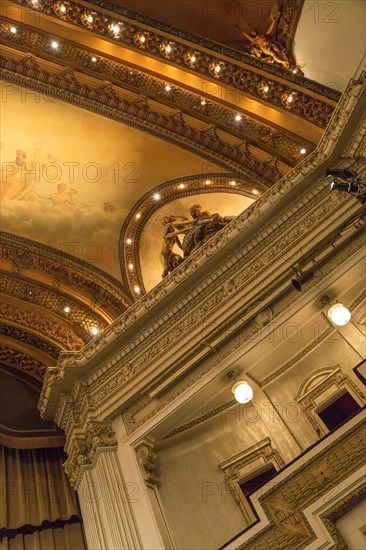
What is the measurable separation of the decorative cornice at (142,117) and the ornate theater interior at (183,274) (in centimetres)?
3

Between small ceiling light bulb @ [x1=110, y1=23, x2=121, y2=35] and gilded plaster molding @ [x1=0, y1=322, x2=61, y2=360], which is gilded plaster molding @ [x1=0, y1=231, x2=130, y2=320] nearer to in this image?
gilded plaster molding @ [x1=0, y1=322, x2=61, y2=360]

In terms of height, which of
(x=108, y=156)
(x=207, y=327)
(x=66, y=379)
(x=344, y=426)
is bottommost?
(x=344, y=426)

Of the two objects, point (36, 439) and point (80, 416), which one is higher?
point (36, 439)

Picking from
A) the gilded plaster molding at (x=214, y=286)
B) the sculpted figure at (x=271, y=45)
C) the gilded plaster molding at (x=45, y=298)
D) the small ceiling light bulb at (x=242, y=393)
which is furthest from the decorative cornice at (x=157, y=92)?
the small ceiling light bulb at (x=242, y=393)

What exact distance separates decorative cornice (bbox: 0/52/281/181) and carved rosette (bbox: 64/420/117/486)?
412 centimetres

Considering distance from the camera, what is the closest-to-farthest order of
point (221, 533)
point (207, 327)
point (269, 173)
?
point (221, 533) < point (207, 327) < point (269, 173)

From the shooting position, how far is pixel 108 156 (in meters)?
9.15

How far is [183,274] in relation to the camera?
22.2ft

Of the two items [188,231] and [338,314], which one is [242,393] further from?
[188,231]

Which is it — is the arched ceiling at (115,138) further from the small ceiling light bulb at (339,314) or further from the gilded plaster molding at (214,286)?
the small ceiling light bulb at (339,314)

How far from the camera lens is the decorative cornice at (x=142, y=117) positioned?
8.38 metres

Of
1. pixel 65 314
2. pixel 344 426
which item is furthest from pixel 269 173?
pixel 344 426

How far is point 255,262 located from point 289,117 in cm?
270

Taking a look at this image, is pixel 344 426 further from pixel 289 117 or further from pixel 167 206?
pixel 167 206
